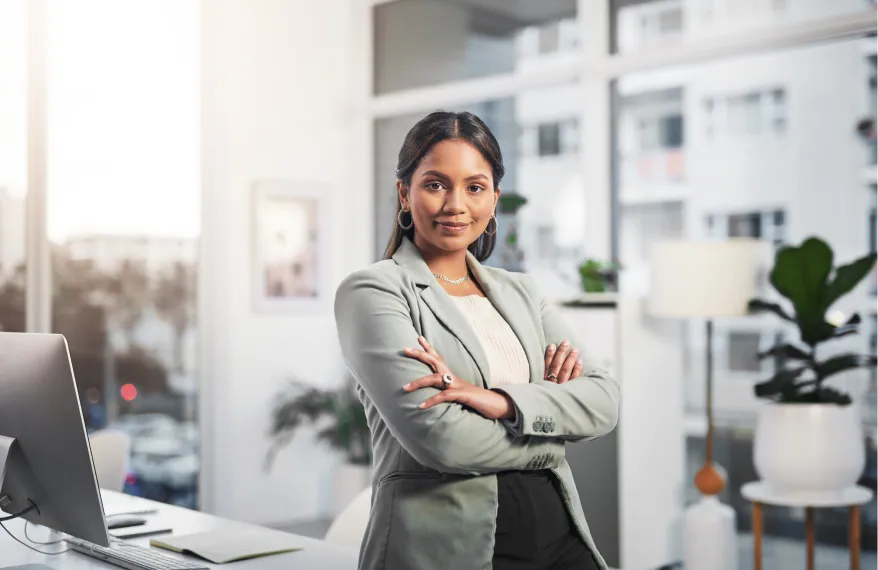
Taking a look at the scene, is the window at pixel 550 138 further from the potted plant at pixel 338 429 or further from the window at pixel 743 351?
the potted plant at pixel 338 429

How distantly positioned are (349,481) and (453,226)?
4.31 metres

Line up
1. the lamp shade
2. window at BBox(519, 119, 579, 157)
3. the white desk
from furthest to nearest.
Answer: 1. window at BBox(519, 119, 579, 157)
2. the lamp shade
3. the white desk

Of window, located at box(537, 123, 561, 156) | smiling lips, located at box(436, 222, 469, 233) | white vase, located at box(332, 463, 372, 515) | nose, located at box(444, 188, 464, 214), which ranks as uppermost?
window, located at box(537, 123, 561, 156)

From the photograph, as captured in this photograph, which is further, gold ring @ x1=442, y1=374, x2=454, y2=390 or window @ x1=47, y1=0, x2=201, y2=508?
window @ x1=47, y1=0, x2=201, y2=508

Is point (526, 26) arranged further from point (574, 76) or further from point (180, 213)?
point (180, 213)

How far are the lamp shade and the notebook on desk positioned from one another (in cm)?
238

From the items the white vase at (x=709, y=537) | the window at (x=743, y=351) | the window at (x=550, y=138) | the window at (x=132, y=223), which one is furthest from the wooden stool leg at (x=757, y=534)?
the window at (x=132, y=223)

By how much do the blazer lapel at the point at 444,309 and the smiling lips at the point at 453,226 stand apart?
0.08m

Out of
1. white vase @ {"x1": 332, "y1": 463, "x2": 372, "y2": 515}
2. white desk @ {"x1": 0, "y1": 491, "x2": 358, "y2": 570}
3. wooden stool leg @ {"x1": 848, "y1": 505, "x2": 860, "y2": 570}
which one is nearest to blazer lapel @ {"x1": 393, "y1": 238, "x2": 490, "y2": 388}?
white desk @ {"x1": 0, "y1": 491, "x2": 358, "y2": 570}

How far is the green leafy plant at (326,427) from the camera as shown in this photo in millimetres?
5863

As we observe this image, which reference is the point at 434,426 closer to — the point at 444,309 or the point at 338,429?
the point at 444,309

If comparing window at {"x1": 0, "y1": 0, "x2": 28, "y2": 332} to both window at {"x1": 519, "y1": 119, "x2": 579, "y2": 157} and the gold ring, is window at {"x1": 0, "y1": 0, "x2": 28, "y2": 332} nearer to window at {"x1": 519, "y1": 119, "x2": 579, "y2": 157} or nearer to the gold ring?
window at {"x1": 519, "y1": 119, "x2": 579, "y2": 157}

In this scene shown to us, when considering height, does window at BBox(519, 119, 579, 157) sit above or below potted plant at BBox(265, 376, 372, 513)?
above

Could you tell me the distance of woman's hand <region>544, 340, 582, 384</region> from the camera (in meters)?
1.93
